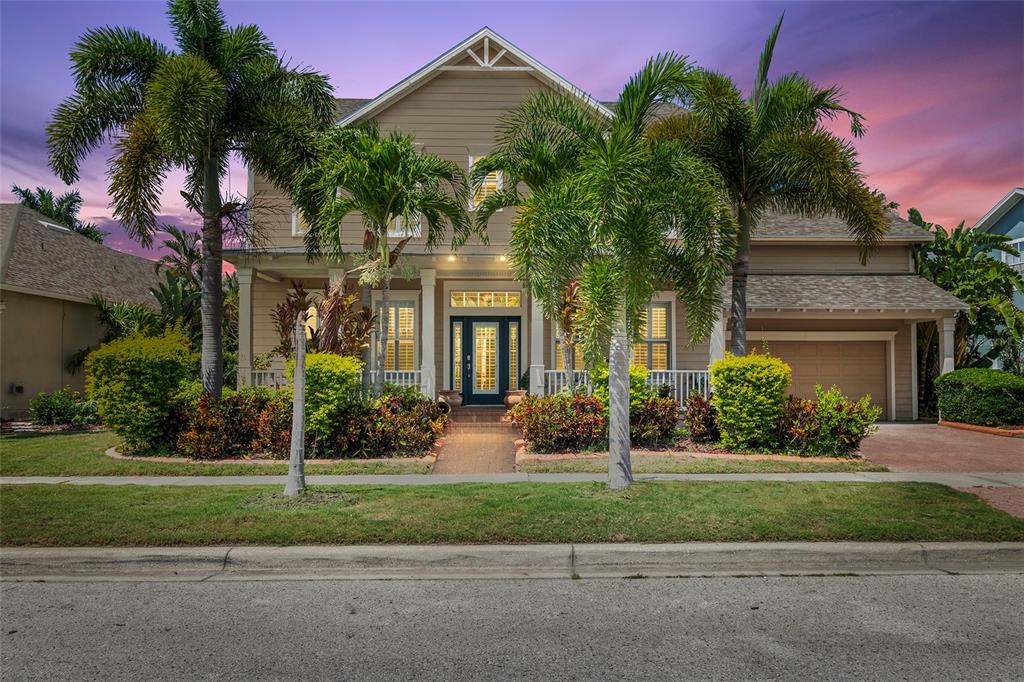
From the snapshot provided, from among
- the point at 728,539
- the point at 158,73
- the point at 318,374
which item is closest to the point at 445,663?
the point at 728,539

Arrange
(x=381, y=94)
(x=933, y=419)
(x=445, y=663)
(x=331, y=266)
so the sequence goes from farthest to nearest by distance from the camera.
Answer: (x=933, y=419)
(x=381, y=94)
(x=331, y=266)
(x=445, y=663)

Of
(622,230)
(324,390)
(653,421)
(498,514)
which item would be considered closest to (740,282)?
(653,421)

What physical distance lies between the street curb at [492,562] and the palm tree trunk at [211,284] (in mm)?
6084

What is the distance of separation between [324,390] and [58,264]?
14.7 m

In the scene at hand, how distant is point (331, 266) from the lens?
15.2 meters

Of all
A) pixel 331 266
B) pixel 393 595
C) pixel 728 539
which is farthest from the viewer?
pixel 331 266

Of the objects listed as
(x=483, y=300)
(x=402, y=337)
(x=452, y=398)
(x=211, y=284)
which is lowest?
(x=452, y=398)

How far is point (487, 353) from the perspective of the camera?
57.1 ft

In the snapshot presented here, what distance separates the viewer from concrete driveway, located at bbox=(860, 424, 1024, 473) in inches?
415

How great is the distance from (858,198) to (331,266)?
11.0 meters

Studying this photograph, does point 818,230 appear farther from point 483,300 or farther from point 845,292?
point 483,300

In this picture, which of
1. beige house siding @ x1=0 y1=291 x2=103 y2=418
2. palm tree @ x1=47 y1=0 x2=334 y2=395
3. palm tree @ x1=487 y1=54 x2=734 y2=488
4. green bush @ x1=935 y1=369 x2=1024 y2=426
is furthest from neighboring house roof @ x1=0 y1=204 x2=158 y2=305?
green bush @ x1=935 y1=369 x2=1024 y2=426

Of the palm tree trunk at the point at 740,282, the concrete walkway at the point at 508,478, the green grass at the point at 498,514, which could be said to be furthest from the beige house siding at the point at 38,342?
the palm tree trunk at the point at 740,282

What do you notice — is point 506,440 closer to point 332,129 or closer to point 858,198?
point 332,129
